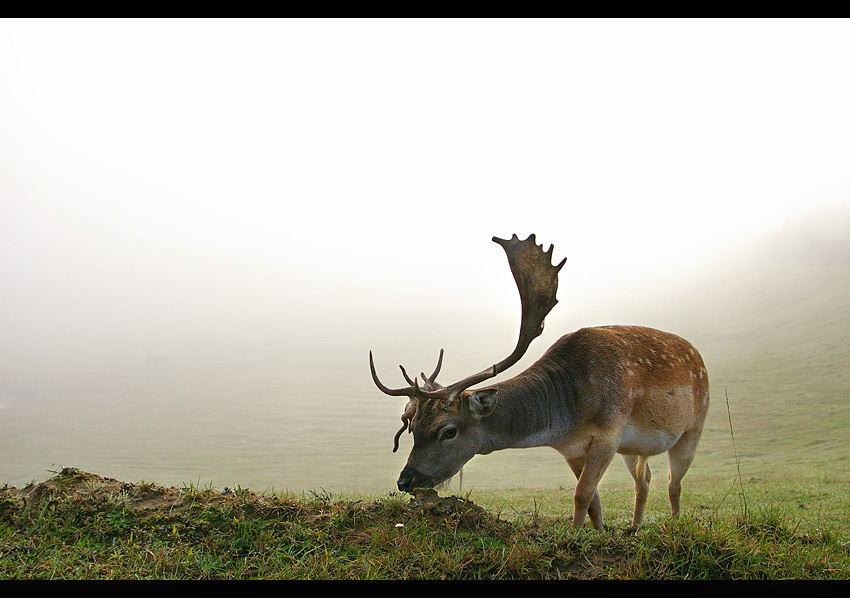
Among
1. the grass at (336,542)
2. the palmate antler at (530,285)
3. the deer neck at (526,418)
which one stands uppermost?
the palmate antler at (530,285)

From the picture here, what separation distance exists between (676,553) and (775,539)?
1728 millimetres

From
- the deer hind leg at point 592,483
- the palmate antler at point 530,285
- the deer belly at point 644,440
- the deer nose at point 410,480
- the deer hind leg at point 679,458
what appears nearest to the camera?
the deer nose at point 410,480

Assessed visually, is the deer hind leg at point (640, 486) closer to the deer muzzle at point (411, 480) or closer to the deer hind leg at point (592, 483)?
the deer hind leg at point (592, 483)

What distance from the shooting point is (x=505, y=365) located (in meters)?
6.11

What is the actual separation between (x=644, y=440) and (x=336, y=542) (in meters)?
3.55

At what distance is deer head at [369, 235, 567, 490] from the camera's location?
18.8 ft

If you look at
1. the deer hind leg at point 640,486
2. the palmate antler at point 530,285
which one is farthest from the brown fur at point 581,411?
the deer hind leg at point 640,486

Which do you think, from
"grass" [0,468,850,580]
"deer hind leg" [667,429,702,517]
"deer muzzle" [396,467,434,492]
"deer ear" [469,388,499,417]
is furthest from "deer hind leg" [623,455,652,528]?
"deer muzzle" [396,467,434,492]

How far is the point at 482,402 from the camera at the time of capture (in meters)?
5.86

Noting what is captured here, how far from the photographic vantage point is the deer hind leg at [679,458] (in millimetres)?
7312

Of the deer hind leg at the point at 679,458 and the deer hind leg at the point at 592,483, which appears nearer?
the deer hind leg at the point at 592,483

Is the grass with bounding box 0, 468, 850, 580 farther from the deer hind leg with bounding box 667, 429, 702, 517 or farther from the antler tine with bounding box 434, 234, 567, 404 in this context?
the antler tine with bounding box 434, 234, 567, 404
